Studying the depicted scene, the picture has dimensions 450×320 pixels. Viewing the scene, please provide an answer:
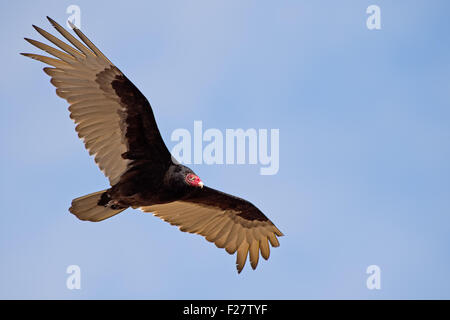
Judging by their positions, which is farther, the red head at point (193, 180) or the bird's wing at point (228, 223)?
the bird's wing at point (228, 223)

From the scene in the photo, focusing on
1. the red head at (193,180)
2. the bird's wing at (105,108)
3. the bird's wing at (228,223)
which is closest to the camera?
the bird's wing at (105,108)

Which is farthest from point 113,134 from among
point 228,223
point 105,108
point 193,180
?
point 228,223

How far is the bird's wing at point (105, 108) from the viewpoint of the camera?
951 centimetres

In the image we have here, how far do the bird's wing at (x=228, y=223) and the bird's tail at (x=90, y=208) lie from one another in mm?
1315

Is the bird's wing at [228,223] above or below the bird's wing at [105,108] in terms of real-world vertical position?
below

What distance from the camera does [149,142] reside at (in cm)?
971

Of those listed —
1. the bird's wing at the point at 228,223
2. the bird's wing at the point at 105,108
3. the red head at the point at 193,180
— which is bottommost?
the bird's wing at the point at 228,223

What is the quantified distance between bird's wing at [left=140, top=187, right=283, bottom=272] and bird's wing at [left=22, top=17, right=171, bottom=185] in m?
1.36

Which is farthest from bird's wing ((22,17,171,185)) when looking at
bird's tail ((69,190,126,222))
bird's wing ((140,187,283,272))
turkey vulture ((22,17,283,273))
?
bird's wing ((140,187,283,272))

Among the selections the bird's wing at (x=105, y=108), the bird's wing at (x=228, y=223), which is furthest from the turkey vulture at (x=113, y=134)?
the bird's wing at (x=228, y=223)

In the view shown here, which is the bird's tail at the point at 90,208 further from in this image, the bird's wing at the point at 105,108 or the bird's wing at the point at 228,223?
the bird's wing at the point at 228,223

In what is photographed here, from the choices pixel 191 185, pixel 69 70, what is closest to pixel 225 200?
pixel 191 185

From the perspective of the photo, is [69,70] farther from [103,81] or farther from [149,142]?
[149,142]

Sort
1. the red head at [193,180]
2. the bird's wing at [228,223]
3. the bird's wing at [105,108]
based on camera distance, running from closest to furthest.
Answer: the bird's wing at [105,108], the red head at [193,180], the bird's wing at [228,223]
